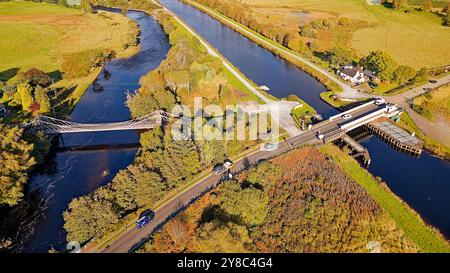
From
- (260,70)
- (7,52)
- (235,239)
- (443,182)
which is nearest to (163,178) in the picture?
(235,239)

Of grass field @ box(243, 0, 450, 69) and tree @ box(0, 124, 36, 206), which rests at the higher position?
grass field @ box(243, 0, 450, 69)

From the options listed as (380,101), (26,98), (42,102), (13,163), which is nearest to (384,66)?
(380,101)

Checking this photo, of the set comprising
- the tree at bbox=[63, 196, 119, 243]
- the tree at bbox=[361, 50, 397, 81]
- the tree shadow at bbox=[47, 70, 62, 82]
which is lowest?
the tree at bbox=[63, 196, 119, 243]

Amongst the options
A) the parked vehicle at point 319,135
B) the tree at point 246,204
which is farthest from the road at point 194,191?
the tree at point 246,204

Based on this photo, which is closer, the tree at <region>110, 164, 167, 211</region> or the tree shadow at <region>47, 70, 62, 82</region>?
the tree at <region>110, 164, 167, 211</region>

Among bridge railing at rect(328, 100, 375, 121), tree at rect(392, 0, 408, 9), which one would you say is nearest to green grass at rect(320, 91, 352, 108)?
bridge railing at rect(328, 100, 375, 121)

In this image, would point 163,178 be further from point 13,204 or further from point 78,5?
point 78,5

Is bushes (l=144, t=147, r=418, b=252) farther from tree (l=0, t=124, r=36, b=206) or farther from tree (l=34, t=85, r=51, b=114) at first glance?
tree (l=34, t=85, r=51, b=114)
